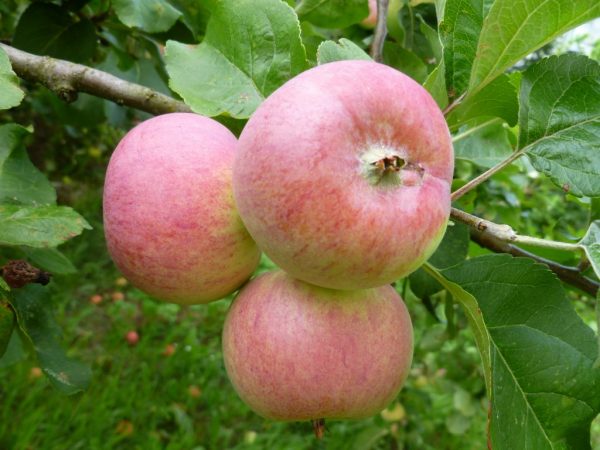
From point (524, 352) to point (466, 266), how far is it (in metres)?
0.17

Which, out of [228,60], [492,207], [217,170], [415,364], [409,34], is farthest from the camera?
[415,364]

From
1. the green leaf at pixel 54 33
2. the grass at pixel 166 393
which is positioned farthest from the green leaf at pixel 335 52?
the grass at pixel 166 393

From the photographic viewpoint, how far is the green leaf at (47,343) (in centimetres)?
109

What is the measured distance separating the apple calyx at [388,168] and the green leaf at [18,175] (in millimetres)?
617

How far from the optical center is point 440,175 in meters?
0.75

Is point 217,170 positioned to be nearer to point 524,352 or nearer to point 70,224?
point 70,224

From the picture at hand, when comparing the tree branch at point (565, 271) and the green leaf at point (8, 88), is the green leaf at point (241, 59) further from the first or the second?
the tree branch at point (565, 271)

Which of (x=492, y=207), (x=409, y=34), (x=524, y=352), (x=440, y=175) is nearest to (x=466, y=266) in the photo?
(x=524, y=352)

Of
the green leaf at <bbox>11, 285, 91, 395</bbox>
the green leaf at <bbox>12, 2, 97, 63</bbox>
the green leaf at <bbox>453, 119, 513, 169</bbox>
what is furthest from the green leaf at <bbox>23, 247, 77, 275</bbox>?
the green leaf at <bbox>453, 119, 513, 169</bbox>

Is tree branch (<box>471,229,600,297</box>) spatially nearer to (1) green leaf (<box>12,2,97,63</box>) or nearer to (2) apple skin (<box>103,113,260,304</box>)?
(2) apple skin (<box>103,113,260,304</box>)

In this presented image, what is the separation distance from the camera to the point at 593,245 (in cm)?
85

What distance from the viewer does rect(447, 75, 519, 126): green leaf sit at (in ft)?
3.10

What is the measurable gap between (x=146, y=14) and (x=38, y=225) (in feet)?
1.84

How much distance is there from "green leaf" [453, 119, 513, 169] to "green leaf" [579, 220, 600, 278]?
0.50 metres
